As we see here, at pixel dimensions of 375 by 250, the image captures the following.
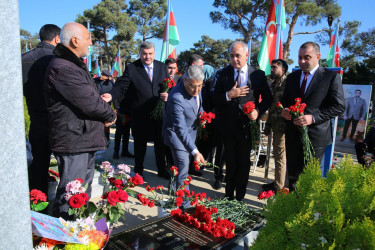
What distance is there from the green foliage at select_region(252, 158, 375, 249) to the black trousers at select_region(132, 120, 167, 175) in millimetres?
3664

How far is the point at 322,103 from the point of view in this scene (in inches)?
132

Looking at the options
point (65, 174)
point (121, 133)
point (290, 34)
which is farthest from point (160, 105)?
point (290, 34)

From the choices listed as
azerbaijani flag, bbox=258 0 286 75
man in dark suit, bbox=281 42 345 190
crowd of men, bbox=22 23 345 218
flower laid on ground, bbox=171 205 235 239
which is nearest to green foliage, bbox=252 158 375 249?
flower laid on ground, bbox=171 205 235 239

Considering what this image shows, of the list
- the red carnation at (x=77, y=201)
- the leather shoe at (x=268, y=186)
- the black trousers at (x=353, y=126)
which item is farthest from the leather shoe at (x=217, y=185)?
the black trousers at (x=353, y=126)

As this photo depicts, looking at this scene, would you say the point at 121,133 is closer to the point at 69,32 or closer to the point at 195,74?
the point at 195,74

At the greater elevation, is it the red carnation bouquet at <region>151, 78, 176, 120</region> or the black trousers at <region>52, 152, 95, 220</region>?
the red carnation bouquet at <region>151, 78, 176, 120</region>

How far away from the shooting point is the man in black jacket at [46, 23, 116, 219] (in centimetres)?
236

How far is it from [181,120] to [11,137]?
241 centimetres

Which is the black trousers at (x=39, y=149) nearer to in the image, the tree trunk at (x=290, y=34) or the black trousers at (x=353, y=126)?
the black trousers at (x=353, y=126)

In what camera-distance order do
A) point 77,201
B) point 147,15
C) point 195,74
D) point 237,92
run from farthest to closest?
point 147,15, point 237,92, point 195,74, point 77,201

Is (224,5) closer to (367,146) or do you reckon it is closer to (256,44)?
(256,44)

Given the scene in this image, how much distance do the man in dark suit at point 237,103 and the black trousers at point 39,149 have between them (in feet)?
6.70

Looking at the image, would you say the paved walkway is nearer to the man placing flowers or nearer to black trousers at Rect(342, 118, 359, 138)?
the man placing flowers

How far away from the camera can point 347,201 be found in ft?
3.65
